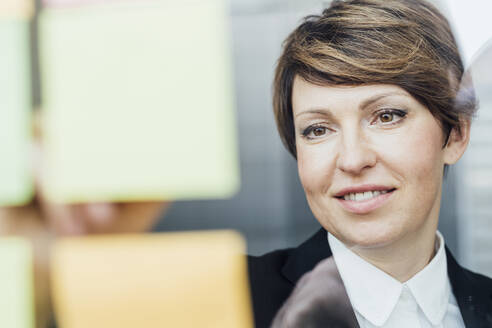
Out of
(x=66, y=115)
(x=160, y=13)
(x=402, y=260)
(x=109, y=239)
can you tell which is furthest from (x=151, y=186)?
(x=402, y=260)

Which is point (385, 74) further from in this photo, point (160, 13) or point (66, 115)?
point (66, 115)

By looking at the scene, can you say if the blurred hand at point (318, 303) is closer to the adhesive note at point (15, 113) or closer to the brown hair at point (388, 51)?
the brown hair at point (388, 51)

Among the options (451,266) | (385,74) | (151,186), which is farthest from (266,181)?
(451,266)

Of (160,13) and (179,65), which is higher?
(160,13)

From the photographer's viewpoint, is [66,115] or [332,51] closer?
[332,51]

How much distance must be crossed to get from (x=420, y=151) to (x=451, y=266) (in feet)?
1.26

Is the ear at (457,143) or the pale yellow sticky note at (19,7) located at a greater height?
the pale yellow sticky note at (19,7)

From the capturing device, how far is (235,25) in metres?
1.50

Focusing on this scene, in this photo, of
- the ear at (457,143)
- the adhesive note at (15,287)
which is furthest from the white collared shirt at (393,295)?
the adhesive note at (15,287)

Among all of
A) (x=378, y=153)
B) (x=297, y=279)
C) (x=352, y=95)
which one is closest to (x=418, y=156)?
(x=378, y=153)

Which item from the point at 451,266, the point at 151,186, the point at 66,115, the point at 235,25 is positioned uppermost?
the point at 235,25

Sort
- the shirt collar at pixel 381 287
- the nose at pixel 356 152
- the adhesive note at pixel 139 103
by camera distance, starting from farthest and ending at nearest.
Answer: the adhesive note at pixel 139 103, the shirt collar at pixel 381 287, the nose at pixel 356 152

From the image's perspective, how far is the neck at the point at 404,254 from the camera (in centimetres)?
137

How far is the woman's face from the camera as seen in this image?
130 centimetres
